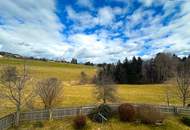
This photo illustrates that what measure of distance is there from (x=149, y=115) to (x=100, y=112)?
6.65 meters

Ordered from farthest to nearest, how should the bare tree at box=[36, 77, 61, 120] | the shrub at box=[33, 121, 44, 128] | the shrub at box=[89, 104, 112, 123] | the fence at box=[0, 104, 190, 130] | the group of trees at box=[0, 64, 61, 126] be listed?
the bare tree at box=[36, 77, 61, 120] < the group of trees at box=[0, 64, 61, 126] < the fence at box=[0, 104, 190, 130] < the shrub at box=[89, 104, 112, 123] < the shrub at box=[33, 121, 44, 128]

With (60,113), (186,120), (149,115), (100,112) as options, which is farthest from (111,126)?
(186,120)

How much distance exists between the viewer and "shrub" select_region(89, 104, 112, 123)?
2945 centimetres

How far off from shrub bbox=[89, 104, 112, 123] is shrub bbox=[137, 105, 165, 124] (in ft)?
13.7

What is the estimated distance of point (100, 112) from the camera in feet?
99.2

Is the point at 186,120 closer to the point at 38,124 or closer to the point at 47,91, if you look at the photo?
the point at 38,124

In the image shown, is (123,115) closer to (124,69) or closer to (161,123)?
(161,123)

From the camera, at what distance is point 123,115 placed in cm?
2953

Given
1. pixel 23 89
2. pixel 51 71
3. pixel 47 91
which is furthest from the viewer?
pixel 51 71

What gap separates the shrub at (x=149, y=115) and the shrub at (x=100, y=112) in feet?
13.7

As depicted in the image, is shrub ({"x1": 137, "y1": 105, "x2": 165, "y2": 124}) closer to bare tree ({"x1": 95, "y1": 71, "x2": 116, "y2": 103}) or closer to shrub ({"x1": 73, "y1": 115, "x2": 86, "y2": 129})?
shrub ({"x1": 73, "y1": 115, "x2": 86, "y2": 129})

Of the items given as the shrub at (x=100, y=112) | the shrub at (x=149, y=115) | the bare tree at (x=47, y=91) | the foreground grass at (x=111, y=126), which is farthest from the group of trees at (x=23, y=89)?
the shrub at (x=149, y=115)

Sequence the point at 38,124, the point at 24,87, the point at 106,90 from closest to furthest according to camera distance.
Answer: the point at 38,124 → the point at 24,87 → the point at 106,90

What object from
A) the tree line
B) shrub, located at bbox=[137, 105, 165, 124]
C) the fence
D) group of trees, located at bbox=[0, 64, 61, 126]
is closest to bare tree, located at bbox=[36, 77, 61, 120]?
group of trees, located at bbox=[0, 64, 61, 126]
